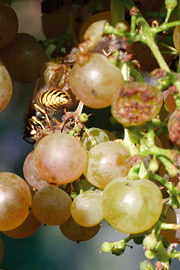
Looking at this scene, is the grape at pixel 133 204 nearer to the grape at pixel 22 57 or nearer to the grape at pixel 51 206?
the grape at pixel 51 206

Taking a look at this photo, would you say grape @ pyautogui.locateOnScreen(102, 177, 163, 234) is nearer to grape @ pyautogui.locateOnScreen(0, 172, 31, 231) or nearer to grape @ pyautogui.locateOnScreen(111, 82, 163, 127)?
grape @ pyautogui.locateOnScreen(111, 82, 163, 127)

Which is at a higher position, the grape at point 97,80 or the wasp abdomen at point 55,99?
the grape at point 97,80

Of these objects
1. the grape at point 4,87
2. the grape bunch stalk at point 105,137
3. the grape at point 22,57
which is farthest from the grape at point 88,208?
the grape at point 22,57

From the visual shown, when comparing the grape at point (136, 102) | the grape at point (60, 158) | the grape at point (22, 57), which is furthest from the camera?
the grape at point (22, 57)

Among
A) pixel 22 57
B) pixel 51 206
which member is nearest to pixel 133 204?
pixel 51 206

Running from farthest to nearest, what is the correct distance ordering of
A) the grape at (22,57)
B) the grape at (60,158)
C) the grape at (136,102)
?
the grape at (22,57), the grape at (60,158), the grape at (136,102)

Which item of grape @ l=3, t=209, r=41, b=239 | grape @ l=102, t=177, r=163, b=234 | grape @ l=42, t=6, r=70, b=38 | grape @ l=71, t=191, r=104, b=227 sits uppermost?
grape @ l=42, t=6, r=70, b=38

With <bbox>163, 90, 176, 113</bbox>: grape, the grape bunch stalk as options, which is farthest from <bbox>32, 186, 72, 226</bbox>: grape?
<bbox>163, 90, 176, 113</bbox>: grape
